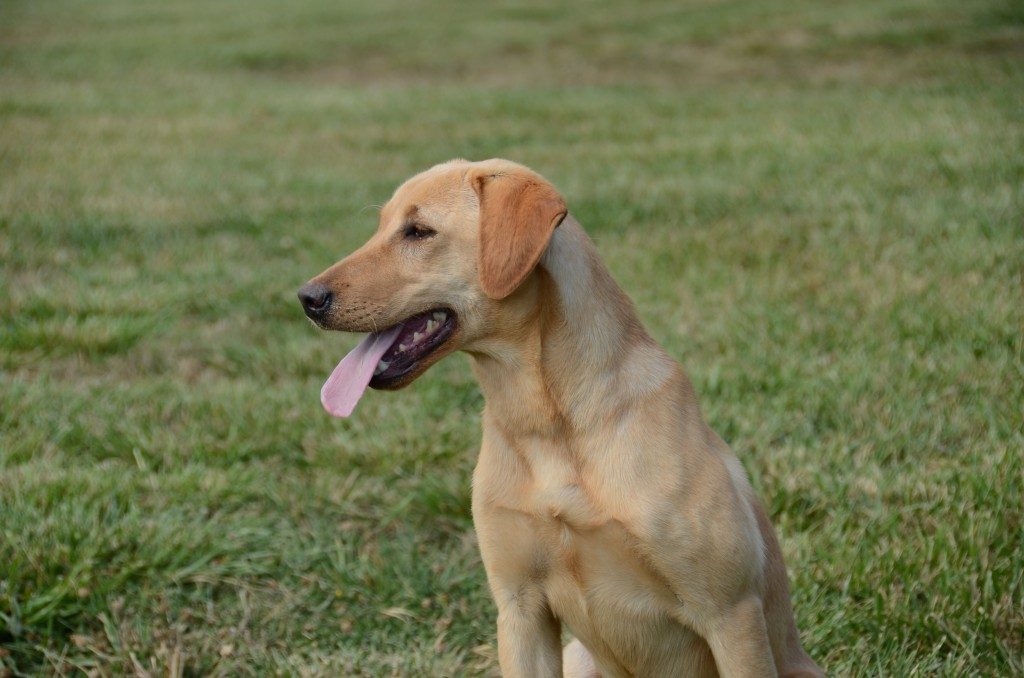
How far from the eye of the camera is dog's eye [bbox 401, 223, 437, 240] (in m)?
2.96

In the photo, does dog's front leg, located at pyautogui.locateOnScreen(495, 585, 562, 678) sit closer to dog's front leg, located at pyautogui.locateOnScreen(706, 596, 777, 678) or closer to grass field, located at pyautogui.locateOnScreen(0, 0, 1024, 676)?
dog's front leg, located at pyautogui.locateOnScreen(706, 596, 777, 678)

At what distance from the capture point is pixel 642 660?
2869mm

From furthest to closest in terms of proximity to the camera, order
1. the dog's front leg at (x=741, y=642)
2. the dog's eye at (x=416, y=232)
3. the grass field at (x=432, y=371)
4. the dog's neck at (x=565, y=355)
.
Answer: the grass field at (x=432, y=371) → the dog's eye at (x=416, y=232) → the dog's neck at (x=565, y=355) → the dog's front leg at (x=741, y=642)

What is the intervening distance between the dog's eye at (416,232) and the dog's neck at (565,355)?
0.30m

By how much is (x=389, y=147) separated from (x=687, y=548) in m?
9.02

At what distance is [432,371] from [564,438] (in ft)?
9.06

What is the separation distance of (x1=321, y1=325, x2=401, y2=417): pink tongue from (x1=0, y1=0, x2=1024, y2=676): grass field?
98cm

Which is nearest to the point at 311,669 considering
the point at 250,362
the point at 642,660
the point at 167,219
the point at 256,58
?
the point at 642,660

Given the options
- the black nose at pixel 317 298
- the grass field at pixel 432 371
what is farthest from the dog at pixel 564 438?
the grass field at pixel 432 371

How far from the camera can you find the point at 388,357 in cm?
288

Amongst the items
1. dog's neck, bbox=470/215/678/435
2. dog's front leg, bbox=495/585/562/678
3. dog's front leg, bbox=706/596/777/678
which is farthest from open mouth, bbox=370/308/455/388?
dog's front leg, bbox=706/596/777/678

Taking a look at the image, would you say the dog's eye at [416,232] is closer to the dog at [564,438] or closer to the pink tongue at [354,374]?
the dog at [564,438]

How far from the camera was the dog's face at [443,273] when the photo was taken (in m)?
2.74

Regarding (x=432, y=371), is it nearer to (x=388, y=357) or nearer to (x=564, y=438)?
(x=388, y=357)
